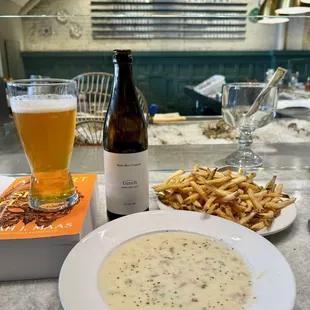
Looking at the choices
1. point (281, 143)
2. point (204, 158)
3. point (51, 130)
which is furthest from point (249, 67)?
point (51, 130)

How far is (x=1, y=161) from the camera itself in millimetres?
1052

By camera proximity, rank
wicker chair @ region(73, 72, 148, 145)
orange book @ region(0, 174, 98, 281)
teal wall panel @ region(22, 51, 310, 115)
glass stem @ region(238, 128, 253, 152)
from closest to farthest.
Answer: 1. orange book @ region(0, 174, 98, 281)
2. glass stem @ region(238, 128, 253, 152)
3. wicker chair @ region(73, 72, 148, 145)
4. teal wall panel @ region(22, 51, 310, 115)

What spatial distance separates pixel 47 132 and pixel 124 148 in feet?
0.48

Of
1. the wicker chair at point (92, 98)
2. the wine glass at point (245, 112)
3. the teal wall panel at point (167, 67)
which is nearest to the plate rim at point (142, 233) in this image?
the wine glass at point (245, 112)

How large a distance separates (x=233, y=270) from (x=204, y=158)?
2.23 ft

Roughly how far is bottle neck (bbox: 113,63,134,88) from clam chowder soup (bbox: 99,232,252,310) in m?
0.31

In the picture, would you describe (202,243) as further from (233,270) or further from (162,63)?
(162,63)

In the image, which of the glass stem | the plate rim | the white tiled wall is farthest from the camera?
the white tiled wall

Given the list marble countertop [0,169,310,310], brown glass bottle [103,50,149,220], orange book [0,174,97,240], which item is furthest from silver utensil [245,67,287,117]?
orange book [0,174,97,240]

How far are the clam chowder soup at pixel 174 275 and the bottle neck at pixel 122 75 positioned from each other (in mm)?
308

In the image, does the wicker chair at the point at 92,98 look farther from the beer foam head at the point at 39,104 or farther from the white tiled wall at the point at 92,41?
the beer foam head at the point at 39,104

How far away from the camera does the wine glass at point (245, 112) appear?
3.48 feet

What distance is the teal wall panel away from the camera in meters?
2.84

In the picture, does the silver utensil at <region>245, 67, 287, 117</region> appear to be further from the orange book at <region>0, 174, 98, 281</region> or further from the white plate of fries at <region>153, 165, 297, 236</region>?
the orange book at <region>0, 174, 98, 281</region>
